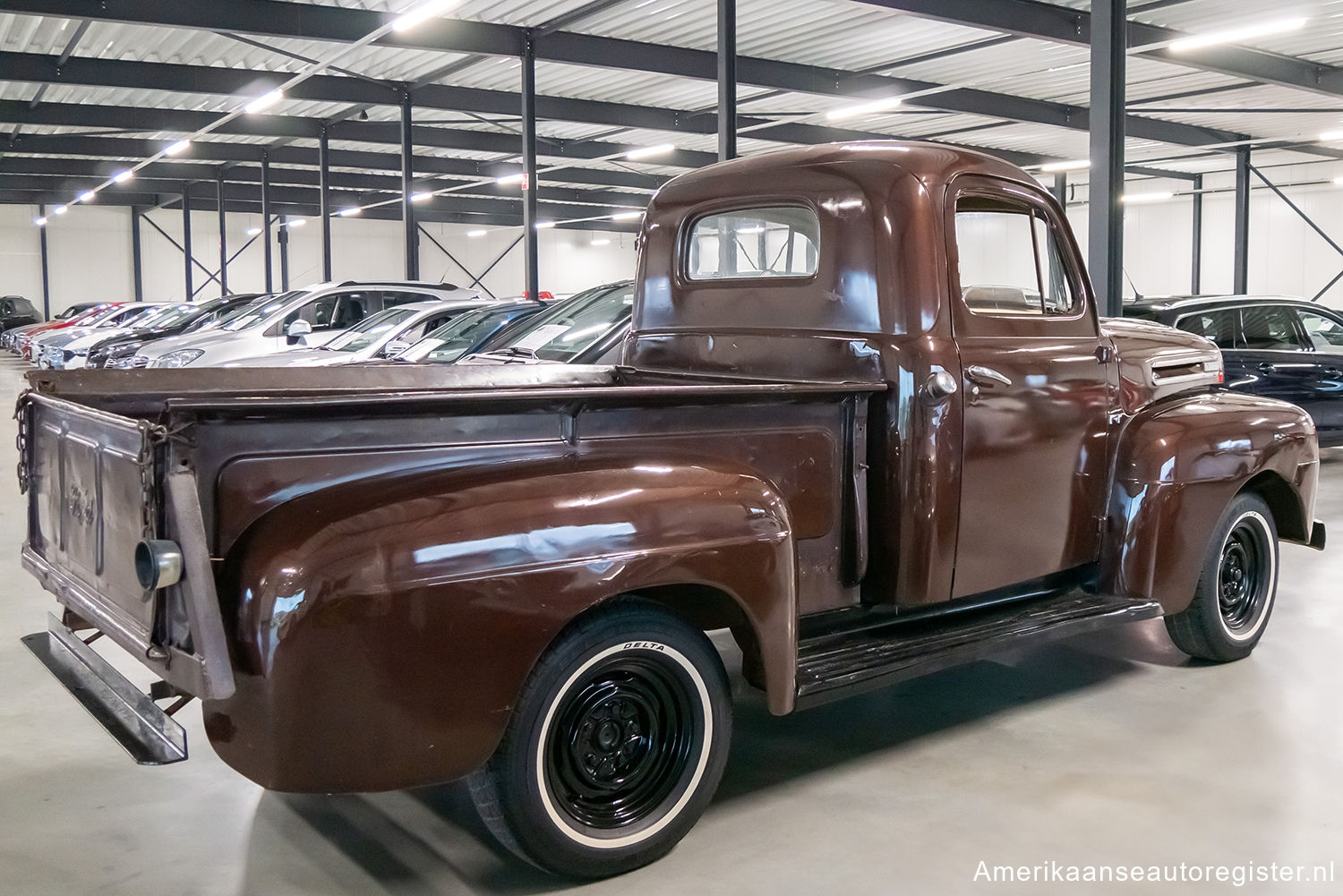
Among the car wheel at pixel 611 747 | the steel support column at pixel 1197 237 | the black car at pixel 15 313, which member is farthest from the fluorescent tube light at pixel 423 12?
the black car at pixel 15 313

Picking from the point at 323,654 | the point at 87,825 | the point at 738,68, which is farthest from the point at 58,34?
the point at 323,654

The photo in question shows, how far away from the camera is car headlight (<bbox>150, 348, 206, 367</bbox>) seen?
11.3 meters

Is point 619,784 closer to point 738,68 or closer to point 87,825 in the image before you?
point 87,825

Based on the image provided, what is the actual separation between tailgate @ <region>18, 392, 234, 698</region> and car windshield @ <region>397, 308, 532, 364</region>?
558 centimetres

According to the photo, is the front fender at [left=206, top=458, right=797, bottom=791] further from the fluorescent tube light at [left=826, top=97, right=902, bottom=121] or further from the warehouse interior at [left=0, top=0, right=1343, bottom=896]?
the fluorescent tube light at [left=826, top=97, right=902, bottom=121]

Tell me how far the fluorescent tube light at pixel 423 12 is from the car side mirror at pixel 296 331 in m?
3.01

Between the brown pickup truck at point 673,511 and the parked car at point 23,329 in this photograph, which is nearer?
the brown pickup truck at point 673,511

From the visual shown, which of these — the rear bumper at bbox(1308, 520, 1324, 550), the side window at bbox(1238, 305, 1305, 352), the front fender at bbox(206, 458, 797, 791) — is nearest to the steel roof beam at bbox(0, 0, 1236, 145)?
the side window at bbox(1238, 305, 1305, 352)

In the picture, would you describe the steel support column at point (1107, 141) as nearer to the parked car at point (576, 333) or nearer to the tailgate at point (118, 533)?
the parked car at point (576, 333)

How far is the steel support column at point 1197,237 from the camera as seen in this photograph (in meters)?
27.2

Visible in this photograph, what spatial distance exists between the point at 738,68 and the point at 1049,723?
38.2 ft

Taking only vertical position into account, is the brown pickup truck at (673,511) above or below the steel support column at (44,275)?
below

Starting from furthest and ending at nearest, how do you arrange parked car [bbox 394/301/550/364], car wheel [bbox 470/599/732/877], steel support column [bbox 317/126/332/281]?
steel support column [bbox 317/126/332/281], parked car [bbox 394/301/550/364], car wheel [bbox 470/599/732/877]

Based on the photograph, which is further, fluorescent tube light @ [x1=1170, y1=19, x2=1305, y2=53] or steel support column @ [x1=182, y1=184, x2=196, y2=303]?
steel support column @ [x1=182, y1=184, x2=196, y2=303]
